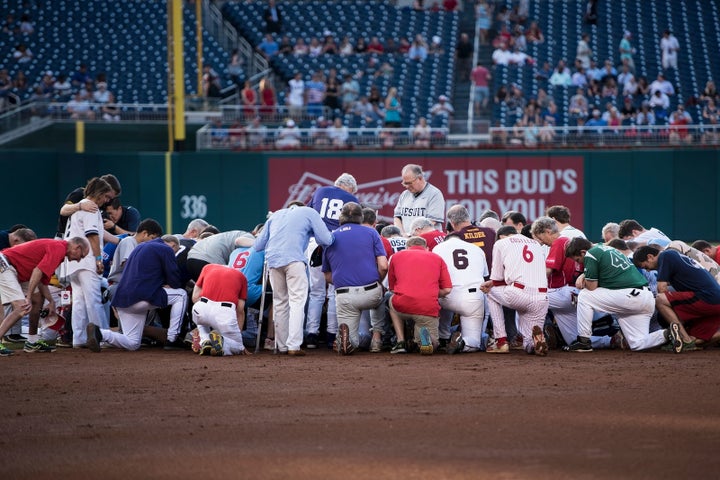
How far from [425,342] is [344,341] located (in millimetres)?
870

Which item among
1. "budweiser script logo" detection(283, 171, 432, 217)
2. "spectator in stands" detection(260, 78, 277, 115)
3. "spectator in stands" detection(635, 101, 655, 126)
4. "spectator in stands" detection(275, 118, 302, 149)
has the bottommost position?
"budweiser script logo" detection(283, 171, 432, 217)

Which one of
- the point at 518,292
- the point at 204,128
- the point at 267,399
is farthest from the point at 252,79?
the point at 267,399

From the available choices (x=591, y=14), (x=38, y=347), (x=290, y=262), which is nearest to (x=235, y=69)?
(x=591, y=14)

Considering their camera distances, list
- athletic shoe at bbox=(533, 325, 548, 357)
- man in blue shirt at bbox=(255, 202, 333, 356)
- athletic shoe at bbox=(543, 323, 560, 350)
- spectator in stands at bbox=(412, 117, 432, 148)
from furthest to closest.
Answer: spectator in stands at bbox=(412, 117, 432, 148) < athletic shoe at bbox=(543, 323, 560, 350) < man in blue shirt at bbox=(255, 202, 333, 356) < athletic shoe at bbox=(533, 325, 548, 357)

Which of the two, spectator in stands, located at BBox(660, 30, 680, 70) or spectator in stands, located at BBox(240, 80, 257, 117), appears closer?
spectator in stands, located at BBox(240, 80, 257, 117)

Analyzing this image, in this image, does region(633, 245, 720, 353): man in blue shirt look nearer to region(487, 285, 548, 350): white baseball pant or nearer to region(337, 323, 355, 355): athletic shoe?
region(487, 285, 548, 350): white baseball pant

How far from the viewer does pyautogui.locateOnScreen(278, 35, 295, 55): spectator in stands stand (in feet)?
106

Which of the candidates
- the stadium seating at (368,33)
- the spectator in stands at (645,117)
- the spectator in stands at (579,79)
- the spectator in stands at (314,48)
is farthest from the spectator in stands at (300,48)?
the spectator in stands at (645,117)

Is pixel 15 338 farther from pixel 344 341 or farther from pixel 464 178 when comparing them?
pixel 464 178

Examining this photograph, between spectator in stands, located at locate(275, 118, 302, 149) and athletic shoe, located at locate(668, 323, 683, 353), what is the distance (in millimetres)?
16857

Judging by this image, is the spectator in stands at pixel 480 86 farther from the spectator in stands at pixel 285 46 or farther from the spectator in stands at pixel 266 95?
the spectator in stands at pixel 285 46

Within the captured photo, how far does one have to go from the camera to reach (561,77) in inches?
1203

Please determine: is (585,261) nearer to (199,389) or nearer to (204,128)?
(199,389)

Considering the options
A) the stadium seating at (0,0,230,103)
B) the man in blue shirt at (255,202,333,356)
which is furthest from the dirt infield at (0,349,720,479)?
the stadium seating at (0,0,230,103)
